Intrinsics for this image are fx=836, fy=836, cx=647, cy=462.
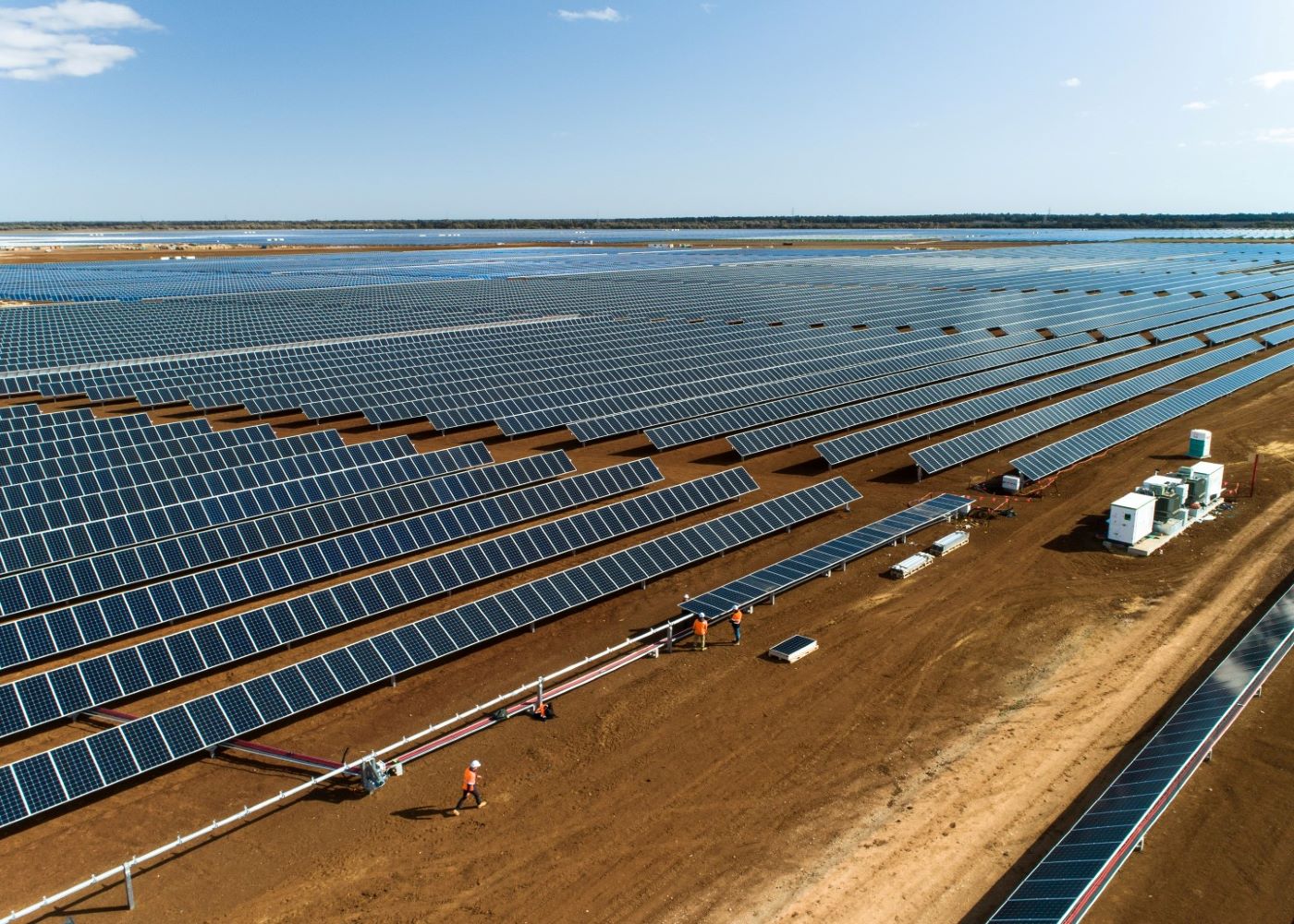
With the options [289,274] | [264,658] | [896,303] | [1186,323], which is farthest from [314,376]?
[289,274]

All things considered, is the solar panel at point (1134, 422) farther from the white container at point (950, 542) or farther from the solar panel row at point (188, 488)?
the solar panel row at point (188, 488)

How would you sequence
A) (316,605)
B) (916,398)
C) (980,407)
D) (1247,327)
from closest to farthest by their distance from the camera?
1. (316,605)
2. (980,407)
3. (916,398)
4. (1247,327)

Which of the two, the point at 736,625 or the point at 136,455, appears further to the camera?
the point at 136,455

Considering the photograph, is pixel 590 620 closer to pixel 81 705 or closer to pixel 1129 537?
pixel 81 705

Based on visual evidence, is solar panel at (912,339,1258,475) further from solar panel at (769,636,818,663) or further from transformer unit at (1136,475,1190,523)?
solar panel at (769,636,818,663)

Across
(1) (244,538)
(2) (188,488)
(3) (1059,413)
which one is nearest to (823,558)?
(1) (244,538)

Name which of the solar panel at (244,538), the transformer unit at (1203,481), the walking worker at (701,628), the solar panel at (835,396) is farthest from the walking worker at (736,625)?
the transformer unit at (1203,481)

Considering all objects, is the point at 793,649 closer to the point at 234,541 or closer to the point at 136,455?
the point at 234,541
